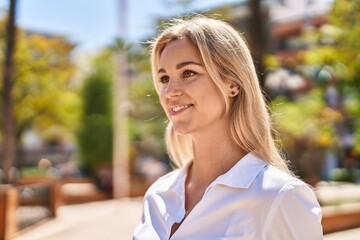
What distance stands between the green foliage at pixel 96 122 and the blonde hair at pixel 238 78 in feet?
67.4

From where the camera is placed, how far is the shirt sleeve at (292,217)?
150cm

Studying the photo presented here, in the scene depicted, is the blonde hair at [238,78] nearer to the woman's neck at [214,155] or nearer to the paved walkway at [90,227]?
the woman's neck at [214,155]

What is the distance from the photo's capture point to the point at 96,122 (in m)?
22.4

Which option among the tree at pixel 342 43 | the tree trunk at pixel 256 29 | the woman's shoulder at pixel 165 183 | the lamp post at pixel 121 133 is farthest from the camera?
the lamp post at pixel 121 133

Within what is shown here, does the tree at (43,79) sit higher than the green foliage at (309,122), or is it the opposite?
the tree at (43,79)

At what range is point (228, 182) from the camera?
5.50ft

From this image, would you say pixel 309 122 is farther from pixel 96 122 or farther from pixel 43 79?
pixel 43 79

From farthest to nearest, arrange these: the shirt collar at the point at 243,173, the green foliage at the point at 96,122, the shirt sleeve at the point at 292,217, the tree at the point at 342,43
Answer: the green foliage at the point at 96,122
the tree at the point at 342,43
the shirt collar at the point at 243,173
the shirt sleeve at the point at 292,217

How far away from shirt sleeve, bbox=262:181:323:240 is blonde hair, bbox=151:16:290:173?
23cm

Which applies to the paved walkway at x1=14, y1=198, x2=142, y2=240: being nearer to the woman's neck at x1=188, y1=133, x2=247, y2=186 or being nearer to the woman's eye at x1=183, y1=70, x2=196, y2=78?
the woman's neck at x1=188, y1=133, x2=247, y2=186

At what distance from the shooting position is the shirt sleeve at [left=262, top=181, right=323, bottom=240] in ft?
4.91

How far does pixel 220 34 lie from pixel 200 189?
1.74 feet

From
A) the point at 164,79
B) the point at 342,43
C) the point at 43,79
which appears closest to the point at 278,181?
the point at 164,79

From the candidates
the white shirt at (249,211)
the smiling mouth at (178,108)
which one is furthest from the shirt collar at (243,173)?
the smiling mouth at (178,108)
